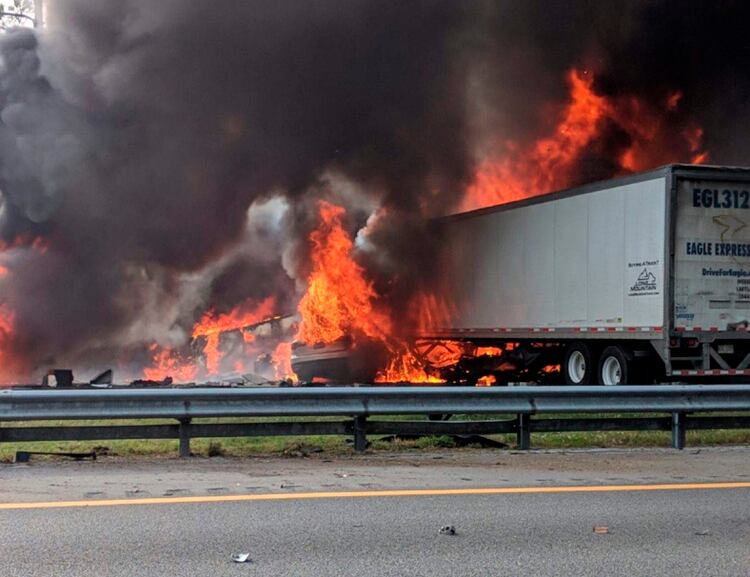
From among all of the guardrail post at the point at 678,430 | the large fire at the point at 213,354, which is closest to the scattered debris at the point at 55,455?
the guardrail post at the point at 678,430

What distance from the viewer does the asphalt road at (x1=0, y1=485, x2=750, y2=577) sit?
517 centimetres

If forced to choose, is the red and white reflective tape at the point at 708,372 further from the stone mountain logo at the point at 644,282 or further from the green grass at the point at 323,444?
the green grass at the point at 323,444

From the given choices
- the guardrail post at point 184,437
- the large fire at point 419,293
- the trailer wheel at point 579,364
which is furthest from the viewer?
the large fire at point 419,293

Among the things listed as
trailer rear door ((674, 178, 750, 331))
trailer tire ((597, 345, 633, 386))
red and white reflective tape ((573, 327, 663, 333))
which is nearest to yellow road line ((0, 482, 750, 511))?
red and white reflective tape ((573, 327, 663, 333))

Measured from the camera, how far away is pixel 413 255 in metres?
20.3

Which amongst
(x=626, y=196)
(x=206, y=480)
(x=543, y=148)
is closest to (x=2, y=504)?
(x=206, y=480)

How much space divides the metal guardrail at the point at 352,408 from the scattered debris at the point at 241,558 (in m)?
3.34

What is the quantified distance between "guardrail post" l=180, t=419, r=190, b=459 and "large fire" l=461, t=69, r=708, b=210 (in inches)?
571

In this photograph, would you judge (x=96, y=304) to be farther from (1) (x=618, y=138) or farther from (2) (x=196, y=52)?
(1) (x=618, y=138)

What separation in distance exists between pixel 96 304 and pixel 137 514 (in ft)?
47.9

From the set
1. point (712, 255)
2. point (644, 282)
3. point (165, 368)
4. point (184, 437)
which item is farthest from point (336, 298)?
point (184, 437)

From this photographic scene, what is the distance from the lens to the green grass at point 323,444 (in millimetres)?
9180

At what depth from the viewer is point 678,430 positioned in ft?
32.1

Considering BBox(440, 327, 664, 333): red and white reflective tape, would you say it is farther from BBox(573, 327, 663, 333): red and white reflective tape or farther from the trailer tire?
the trailer tire
